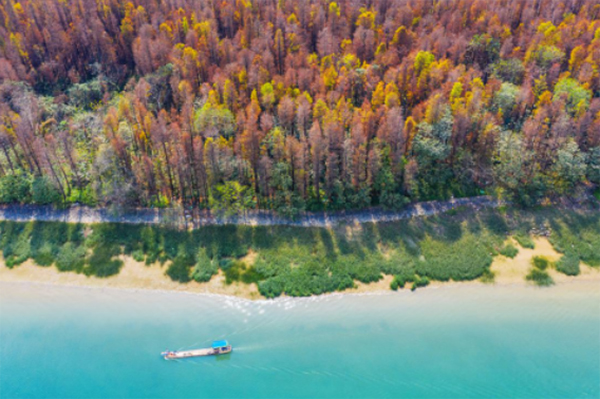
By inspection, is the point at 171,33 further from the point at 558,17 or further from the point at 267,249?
the point at 558,17

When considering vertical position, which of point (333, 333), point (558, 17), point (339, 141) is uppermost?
point (558, 17)

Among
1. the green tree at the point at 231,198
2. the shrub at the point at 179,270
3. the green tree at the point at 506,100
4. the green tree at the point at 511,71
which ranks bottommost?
the shrub at the point at 179,270

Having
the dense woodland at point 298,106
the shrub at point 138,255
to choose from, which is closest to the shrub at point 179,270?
the shrub at point 138,255

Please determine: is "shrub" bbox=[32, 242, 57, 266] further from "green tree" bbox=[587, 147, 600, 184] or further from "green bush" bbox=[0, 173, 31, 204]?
"green tree" bbox=[587, 147, 600, 184]

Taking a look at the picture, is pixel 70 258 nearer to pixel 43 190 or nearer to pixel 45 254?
pixel 45 254

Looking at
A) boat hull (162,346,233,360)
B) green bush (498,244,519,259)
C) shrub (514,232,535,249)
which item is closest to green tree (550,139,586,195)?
shrub (514,232,535,249)

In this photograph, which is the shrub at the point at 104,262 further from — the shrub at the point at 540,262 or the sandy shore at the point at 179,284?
the shrub at the point at 540,262

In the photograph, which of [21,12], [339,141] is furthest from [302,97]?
[21,12]
